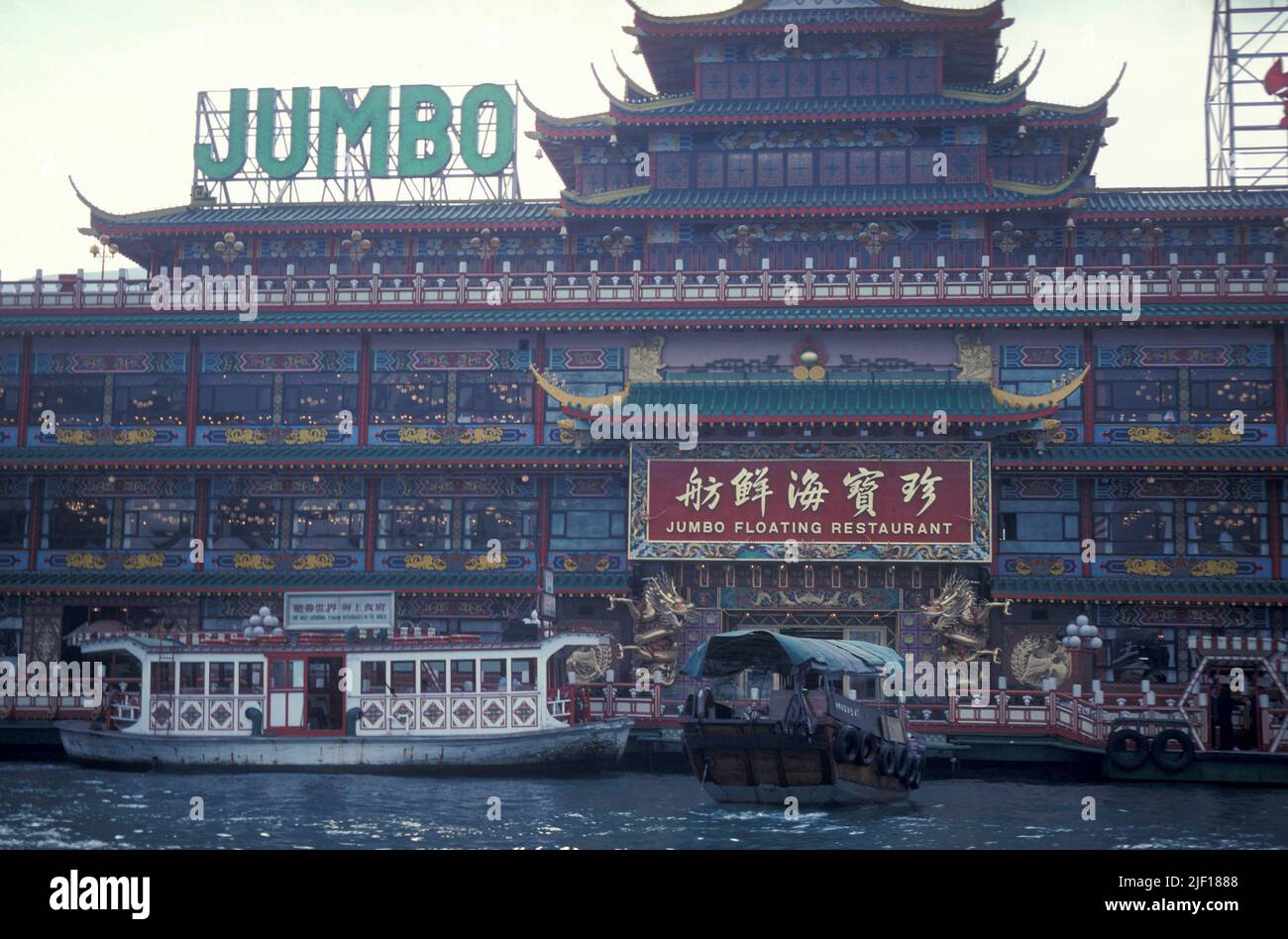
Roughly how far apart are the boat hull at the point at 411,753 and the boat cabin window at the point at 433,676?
1.25 meters

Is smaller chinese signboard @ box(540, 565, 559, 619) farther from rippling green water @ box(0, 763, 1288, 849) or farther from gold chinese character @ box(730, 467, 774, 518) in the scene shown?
gold chinese character @ box(730, 467, 774, 518)

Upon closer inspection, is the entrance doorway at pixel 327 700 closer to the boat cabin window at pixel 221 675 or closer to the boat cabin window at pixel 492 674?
the boat cabin window at pixel 221 675

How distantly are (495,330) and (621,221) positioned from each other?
16.5 ft

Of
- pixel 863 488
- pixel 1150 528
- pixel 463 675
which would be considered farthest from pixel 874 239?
pixel 463 675

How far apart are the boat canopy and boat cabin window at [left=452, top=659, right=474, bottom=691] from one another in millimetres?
5766

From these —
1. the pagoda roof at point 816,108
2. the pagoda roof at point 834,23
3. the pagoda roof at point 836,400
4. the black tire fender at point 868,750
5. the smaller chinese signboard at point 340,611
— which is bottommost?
the black tire fender at point 868,750

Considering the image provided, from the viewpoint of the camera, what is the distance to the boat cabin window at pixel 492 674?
3203 cm

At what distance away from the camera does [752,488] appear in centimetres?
3841

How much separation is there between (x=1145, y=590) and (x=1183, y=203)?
37.8 feet

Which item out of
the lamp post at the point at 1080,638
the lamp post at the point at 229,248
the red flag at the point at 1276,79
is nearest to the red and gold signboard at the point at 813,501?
the lamp post at the point at 1080,638

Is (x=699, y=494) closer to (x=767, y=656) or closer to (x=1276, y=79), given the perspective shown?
(x=767, y=656)

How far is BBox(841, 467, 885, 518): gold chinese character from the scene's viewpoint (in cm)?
3794
